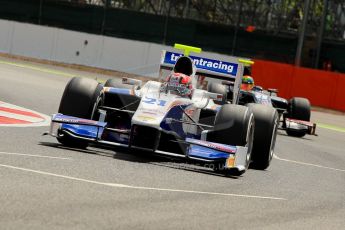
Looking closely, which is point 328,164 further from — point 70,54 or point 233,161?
point 70,54

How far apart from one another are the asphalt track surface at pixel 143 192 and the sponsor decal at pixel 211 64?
1560 mm

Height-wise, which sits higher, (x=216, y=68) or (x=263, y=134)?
(x=216, y=68)

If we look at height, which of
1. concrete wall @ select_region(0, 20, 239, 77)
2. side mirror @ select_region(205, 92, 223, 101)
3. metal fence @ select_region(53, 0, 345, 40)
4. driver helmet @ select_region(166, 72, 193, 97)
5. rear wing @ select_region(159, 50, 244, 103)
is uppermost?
metal fence @ select_region(53, 0, 345, 40)

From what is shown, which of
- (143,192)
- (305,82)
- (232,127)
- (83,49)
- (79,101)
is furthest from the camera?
(83,49)

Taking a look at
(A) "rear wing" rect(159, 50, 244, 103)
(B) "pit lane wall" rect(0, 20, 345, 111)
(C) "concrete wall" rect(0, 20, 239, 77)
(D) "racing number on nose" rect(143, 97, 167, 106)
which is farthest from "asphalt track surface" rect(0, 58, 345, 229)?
(C) "concrete wall" rect(0, 20, 239, 77)

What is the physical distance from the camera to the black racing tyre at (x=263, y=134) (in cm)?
1305

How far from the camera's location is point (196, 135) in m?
13.3

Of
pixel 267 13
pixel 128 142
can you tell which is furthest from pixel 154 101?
pixel 267 13

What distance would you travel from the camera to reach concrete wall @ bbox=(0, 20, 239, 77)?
3797 cm

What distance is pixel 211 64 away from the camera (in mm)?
14398

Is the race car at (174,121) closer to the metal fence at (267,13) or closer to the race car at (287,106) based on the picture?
the race car at (287,106)

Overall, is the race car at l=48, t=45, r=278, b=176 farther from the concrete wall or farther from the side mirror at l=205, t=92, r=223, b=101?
the concrete wall

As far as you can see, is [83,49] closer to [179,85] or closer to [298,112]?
[298,112]

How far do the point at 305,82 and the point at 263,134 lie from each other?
70.1ft
